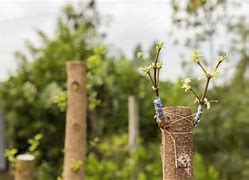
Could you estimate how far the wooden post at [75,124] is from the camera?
260 cm

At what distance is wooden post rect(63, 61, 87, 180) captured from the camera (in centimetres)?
260

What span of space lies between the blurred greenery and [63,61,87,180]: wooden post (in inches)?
96.9

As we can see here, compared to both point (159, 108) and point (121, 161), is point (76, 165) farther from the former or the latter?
point (121, 161)

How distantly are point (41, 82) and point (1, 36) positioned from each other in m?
0.93

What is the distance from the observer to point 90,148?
5.23m

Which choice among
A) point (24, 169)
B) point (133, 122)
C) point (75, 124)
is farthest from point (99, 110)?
point (75, 124)

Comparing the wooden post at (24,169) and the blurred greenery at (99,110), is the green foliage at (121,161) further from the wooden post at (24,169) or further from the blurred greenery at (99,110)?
the wooden post at (24,169)

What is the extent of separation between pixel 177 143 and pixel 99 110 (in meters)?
4.44

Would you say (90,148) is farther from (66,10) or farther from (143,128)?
(66,10)

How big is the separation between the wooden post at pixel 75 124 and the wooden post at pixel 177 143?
125 centimetres

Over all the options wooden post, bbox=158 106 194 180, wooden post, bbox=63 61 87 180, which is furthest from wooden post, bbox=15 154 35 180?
wooden post, bbox=158 106 194 180

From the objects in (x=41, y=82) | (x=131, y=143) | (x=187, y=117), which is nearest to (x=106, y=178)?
(x=131, y=143)

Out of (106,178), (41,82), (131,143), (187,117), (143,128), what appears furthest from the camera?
(143,128)

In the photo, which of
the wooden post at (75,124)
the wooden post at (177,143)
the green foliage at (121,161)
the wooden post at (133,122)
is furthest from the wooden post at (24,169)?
the wooden post at (133,122)
